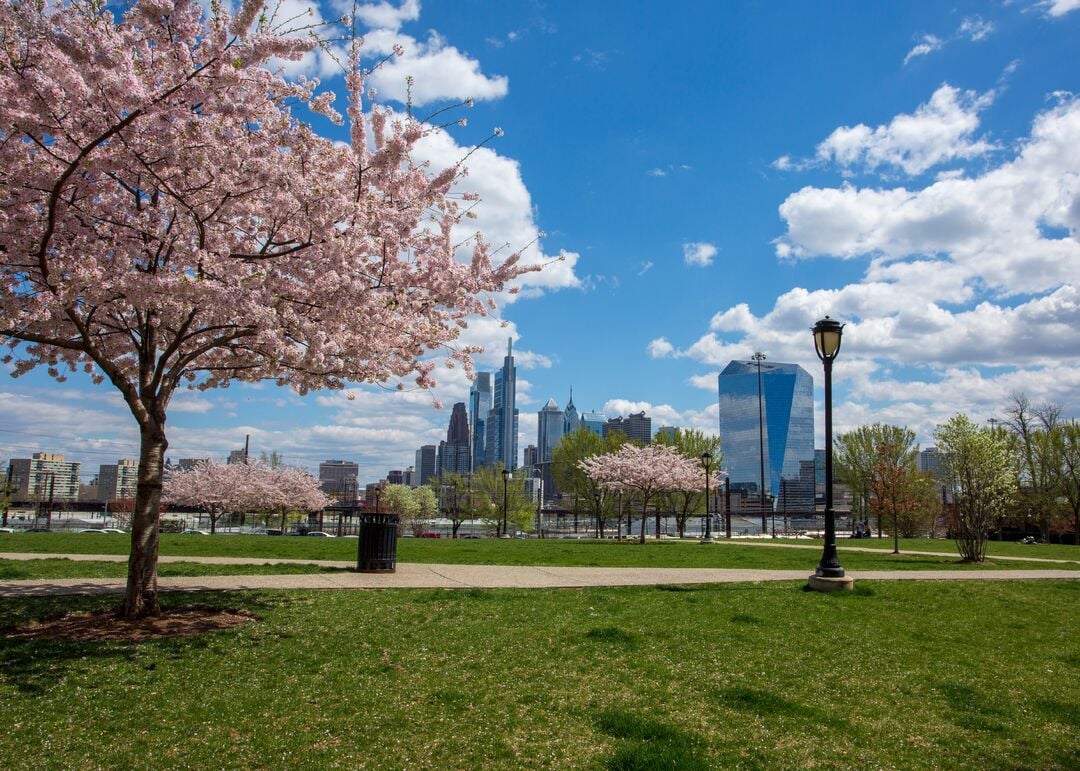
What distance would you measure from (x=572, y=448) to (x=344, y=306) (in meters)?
50.1

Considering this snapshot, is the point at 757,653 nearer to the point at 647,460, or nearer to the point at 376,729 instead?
the point at 376,729

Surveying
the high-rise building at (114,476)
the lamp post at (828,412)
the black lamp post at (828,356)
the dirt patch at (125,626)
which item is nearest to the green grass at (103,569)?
the dirt patch at (125,626)

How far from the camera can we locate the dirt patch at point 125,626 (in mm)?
7270

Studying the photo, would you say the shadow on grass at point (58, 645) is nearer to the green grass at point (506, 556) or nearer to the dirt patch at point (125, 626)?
the dirt patch at point (125, 626)

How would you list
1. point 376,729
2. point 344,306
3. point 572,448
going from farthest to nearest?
point 572,448
point 344,306
point 376,729

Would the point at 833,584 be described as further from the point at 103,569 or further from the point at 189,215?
the point at 103,569

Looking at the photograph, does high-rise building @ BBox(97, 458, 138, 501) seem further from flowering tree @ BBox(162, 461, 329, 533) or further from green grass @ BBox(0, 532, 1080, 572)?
green grass @ BBox(0, 532, 1080, 572)

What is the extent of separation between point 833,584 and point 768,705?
275 inches

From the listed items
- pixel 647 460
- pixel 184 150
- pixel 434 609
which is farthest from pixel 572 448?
pixel 184 150

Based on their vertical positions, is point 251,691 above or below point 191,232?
below

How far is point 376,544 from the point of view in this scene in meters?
14.5

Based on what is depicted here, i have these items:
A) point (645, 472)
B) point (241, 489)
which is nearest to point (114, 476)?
point (241, 489)

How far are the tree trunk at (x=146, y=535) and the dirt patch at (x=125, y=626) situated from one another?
0.21m

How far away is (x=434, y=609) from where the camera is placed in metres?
9.66
